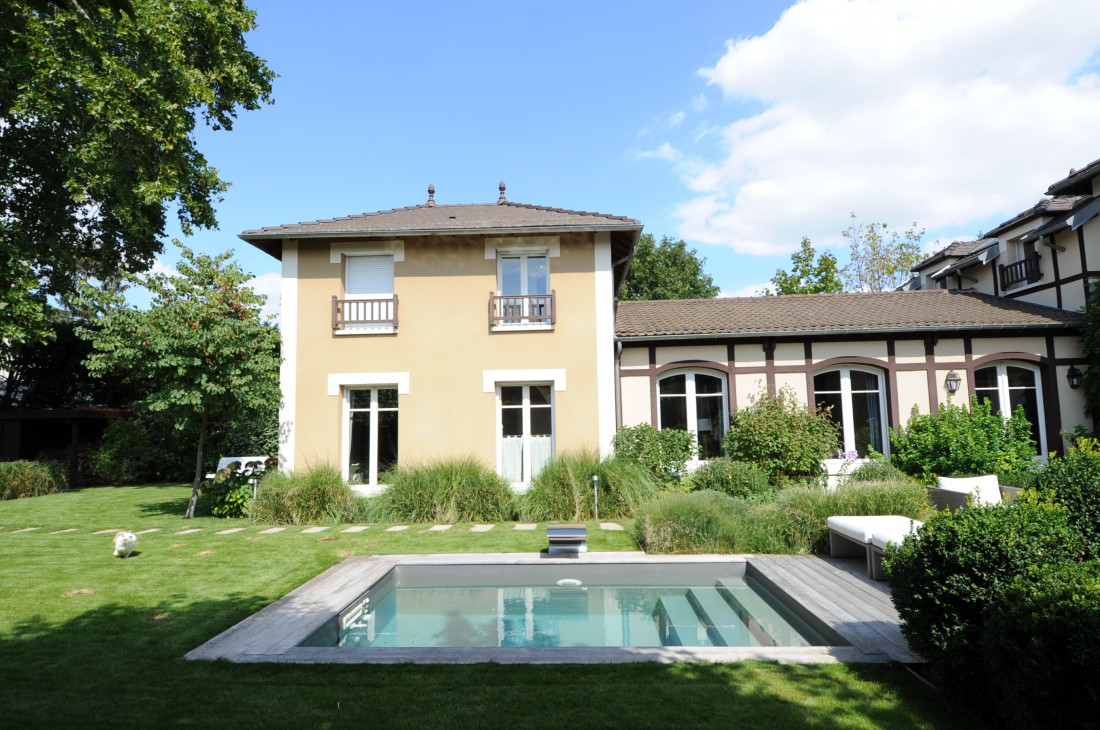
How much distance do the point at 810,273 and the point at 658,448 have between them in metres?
21.9

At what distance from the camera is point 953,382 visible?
42.5 ft

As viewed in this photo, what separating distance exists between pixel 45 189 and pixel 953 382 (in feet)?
72.1

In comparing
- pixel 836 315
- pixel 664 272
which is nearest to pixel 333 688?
pixel 836 315

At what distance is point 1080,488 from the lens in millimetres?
4863

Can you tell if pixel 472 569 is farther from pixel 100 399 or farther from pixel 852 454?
pixel 100 399

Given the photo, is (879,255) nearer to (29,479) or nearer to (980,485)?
(980,485)

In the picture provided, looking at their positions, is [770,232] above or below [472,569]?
above

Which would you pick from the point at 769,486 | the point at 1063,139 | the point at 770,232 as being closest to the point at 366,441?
the point at 769,486

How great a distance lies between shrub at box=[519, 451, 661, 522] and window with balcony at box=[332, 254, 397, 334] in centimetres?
471

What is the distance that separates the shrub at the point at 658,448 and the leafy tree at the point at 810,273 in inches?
802

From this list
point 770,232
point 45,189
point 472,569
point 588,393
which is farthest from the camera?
point 770,232

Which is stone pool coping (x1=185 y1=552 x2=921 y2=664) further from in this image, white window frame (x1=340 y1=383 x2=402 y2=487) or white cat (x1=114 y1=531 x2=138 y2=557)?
white window frame (x1=340 y1=383 x2=402 y2=487)

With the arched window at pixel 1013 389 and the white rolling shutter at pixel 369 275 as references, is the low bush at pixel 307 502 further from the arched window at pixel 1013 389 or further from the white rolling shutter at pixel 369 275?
the arched window at pixel 1013 389

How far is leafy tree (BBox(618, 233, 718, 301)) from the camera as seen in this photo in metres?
29.3
